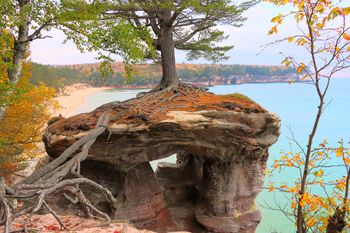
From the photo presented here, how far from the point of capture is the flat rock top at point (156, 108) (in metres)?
7.54

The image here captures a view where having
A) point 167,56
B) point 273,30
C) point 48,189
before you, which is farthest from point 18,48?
point 273,30

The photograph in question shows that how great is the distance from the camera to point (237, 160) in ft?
30.2

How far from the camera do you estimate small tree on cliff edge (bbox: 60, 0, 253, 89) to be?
23.8ft

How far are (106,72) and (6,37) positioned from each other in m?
2.24

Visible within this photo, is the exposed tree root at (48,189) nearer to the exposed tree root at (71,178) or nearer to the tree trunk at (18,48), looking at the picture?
the exposed tree root at (71,178)

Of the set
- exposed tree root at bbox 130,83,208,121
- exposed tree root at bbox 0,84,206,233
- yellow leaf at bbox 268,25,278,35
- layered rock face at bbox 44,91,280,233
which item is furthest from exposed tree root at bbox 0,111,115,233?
yellow leaf at bbox 268,25,278,35

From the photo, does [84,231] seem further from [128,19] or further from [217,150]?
[128,19]

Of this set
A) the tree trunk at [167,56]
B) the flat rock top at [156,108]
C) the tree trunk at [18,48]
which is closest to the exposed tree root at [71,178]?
the flat rock top at [156,108]

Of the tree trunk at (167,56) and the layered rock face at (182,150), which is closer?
the layered rock face at (182,150)

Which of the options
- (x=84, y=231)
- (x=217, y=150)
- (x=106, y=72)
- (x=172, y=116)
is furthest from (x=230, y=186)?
(x=84, y=231)

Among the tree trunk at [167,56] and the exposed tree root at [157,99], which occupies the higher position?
the tree trunk at [167,56]

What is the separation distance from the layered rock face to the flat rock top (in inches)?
0.9

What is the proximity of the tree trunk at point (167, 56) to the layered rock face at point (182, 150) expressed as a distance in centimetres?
67

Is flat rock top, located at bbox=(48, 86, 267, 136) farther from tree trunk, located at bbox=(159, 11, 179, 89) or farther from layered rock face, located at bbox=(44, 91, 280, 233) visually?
tree trunk, located at bbox=(159, 11, 179, 89)
